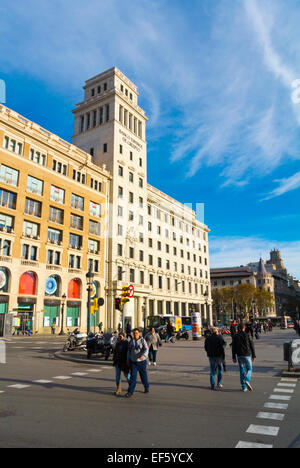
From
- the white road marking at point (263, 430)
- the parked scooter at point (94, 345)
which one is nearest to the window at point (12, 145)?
the parked scooter at point (94, 345)

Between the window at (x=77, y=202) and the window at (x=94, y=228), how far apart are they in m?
2.98

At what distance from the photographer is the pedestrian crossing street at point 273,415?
17.6 feet

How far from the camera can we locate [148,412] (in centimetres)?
734

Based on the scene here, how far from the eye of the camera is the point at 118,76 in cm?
5919

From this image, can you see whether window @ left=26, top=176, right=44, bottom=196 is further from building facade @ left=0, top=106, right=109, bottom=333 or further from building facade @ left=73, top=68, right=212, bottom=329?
building facade @ left=73, top=68, right=212, bottom=329

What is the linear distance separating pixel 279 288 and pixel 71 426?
494 ft

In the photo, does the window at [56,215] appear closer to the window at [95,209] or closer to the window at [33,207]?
the window at [33,207]

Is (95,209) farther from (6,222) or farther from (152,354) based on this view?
(152,354)

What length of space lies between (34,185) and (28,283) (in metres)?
12.3

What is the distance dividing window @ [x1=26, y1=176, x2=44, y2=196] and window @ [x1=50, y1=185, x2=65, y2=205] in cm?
171

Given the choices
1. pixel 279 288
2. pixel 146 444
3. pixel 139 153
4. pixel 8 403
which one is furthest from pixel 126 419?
pixel 279 288

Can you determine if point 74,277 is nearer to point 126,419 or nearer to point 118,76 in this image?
point 118,76

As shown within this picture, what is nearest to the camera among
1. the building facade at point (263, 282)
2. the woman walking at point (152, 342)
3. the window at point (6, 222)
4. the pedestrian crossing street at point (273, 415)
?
the pedestrian crossing street at point (273, 415)
